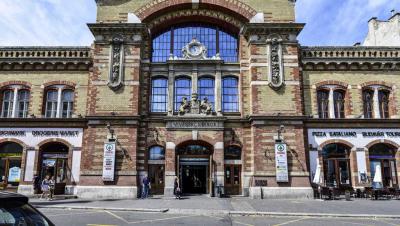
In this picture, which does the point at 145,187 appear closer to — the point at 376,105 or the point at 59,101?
the point at 59,101

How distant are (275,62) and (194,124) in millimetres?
7462

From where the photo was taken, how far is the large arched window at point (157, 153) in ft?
80.4

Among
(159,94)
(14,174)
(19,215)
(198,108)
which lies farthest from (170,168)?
(19,215)

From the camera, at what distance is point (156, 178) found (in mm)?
24359

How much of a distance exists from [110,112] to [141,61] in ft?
15.0

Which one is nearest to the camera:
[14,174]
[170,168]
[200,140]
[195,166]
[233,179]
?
[170,168]

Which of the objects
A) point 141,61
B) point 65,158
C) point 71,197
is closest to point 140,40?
point 141,61

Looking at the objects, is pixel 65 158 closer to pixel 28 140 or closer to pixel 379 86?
pixel 28 140

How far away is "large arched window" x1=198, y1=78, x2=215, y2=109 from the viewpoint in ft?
83.9

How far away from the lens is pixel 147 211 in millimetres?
16312

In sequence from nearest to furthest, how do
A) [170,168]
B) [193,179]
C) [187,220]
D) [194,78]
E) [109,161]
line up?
1. [187,220]
2. [109,161]
3. [170,168]
4. [193,179]
5. [194,78]

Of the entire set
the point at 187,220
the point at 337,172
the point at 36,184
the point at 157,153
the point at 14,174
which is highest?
the point at 157,153

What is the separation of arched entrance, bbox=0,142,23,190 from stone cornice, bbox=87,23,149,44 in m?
9.94

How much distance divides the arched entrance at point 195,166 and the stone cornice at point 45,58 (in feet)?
32.2
